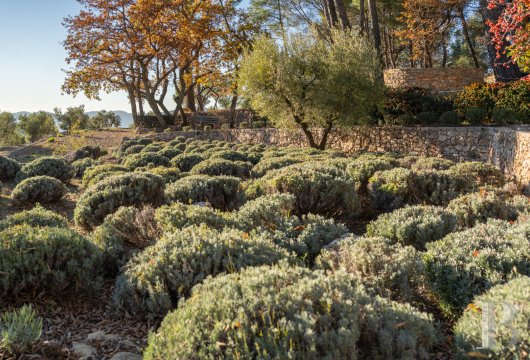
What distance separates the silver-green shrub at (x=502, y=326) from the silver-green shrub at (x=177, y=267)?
147 cm

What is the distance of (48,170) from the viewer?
40.5 feet

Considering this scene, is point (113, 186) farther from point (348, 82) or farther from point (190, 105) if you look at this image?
point (190, 105)

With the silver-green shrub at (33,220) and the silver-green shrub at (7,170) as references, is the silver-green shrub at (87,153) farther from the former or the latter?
the silver-green shrub at (33,220)

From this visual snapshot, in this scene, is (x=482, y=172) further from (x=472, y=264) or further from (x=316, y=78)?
(x=316, y=78)

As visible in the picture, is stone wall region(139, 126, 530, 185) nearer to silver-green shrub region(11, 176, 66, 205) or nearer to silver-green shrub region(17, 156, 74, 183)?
silver-green shrub region(11, 176, 66, 205)

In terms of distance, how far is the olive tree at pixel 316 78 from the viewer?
1595 centimetres

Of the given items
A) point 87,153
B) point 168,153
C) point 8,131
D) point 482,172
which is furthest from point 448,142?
point 8,131

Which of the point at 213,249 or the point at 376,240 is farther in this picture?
the point at 376,240

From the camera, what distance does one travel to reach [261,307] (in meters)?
2.16

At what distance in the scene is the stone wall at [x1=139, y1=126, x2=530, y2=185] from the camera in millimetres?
10391

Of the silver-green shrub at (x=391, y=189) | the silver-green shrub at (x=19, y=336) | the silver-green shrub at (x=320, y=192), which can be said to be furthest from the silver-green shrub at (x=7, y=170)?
the silver-green shrub at (x=19, y=336)

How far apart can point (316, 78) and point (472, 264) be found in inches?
552

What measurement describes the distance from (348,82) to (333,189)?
1103cm

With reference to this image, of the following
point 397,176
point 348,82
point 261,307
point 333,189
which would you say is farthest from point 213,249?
point 348,82
